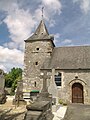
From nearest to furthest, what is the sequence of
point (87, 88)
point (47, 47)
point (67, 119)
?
1. point (67, 119)
2. point (87, 88)
3. point (47, 47)

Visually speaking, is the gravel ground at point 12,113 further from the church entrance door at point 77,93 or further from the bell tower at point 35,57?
the church entrance door at point 77,93

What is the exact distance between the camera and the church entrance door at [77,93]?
1630cm

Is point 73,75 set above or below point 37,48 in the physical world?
below

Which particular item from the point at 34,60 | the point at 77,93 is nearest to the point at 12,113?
the point at 77,93

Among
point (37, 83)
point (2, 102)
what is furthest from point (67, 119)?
point (37, 83)

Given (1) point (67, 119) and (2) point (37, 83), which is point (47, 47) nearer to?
(2) point (37, 83)

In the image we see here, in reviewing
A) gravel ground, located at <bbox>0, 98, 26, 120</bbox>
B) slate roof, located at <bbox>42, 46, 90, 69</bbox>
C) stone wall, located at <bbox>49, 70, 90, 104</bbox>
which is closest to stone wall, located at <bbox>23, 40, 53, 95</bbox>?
slate roof, located at <bbox>42, 46, 90, 69</bbox>

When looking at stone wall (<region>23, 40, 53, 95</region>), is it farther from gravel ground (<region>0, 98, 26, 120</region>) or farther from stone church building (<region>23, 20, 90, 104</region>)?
gravel ground (<region>0, 98, 26, 120</region>)

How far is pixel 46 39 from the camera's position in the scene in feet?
63.2

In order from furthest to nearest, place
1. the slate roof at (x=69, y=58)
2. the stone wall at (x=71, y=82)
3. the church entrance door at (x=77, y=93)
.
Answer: the slate roof at (x=69, y=58)
the church entrance door at (x=77, y=93)
the stone wall at (x=71, y=82)

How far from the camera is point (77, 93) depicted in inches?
647

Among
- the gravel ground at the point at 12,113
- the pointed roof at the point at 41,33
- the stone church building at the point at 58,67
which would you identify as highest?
the pointed roof at the point at 41,33

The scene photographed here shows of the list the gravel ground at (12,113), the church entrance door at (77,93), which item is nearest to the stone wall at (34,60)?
the church entrance door at (77,93)

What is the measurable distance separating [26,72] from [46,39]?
16.5ft
